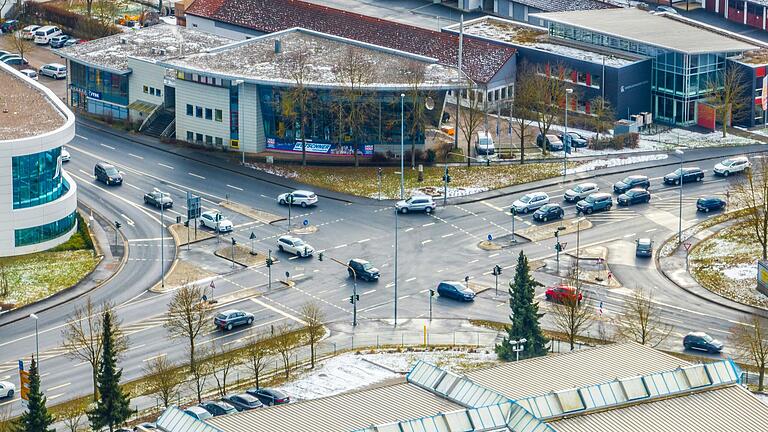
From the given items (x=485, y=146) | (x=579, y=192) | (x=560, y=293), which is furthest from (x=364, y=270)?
(x=485, y=146)

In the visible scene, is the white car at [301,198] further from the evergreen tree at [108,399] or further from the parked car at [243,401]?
the evergreen tree at [108,399]

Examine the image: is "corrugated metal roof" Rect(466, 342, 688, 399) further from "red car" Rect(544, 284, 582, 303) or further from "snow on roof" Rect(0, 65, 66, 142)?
"snow on roof" Rect(0, 65, 66, 142)

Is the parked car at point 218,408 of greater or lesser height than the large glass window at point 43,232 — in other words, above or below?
below

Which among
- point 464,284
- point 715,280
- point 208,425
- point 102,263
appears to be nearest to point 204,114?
point 102,263

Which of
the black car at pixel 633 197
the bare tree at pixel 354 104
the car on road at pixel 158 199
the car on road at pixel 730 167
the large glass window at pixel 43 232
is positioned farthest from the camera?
the bare tree at pixel 354 104

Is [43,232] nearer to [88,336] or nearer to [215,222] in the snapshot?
[215,222]

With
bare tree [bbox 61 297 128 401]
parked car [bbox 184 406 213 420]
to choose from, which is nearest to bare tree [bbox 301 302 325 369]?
bare tree [bbox 61 297 128 401]

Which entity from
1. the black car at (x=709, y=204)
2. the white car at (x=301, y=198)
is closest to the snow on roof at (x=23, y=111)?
the white car at (x=301, y=198)
